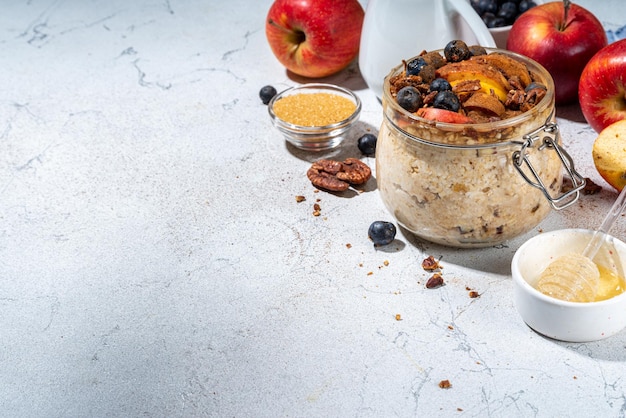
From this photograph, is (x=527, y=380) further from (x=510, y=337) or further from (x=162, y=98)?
(x=162, y=98)

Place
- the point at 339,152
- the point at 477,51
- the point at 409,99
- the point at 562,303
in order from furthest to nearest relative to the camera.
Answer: the point at 339,152 → the point at 477,51 → the point at 409,99 → the point at 562,303

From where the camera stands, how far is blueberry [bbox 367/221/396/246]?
1079 millimetres

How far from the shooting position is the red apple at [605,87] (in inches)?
47.8

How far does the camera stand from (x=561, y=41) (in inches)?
52.6

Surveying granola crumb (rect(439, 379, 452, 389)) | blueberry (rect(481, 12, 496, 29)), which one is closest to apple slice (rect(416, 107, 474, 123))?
granola crumb (rect(439, 379, 452, 389))

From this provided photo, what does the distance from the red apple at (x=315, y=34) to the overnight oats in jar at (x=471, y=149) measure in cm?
45

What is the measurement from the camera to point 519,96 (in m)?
0.97

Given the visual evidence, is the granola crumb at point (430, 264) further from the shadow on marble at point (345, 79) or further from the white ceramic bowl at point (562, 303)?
the shadow on marble at point (345, 79)

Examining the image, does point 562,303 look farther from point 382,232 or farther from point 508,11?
point 508,11

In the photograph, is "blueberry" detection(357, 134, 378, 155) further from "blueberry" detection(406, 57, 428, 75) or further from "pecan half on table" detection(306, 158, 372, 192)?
"blueberry" detection(406, 57, 428, 75)

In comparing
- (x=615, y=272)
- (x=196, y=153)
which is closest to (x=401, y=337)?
(x=615, y=272)

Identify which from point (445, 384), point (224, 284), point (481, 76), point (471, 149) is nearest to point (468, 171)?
point (471, 149)

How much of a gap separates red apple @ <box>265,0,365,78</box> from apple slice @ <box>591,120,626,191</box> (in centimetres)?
56

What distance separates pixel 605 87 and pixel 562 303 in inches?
20.3
